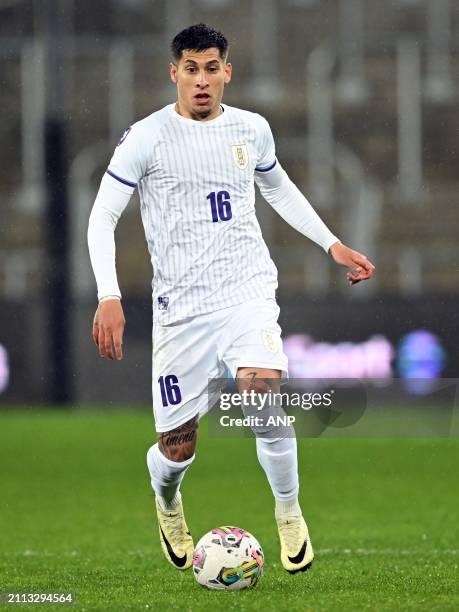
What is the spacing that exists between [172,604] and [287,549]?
0.70 metres

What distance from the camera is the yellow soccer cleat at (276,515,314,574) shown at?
18.1 feet

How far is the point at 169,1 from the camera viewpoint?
19328 millimetres

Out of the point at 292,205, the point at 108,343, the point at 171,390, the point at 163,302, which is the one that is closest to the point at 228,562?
the point at 171,390

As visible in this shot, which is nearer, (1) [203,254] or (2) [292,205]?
(1) [203,254]

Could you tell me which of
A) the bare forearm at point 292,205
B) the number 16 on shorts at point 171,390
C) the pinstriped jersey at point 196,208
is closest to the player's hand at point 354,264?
the bare forearm at point 292,205

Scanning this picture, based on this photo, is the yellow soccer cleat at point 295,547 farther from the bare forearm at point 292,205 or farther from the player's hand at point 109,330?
the bare forearm at point 292,205

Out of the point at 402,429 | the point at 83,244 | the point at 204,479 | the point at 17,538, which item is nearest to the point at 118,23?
the point at 83,244

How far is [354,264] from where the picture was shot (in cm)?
574

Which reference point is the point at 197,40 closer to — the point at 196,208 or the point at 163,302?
the point at 196,208

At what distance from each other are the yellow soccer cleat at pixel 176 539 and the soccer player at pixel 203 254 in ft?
0.76

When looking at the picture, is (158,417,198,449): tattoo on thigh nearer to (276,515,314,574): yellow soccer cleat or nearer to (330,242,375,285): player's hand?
(276,515,314,574): yellow soccer cleat

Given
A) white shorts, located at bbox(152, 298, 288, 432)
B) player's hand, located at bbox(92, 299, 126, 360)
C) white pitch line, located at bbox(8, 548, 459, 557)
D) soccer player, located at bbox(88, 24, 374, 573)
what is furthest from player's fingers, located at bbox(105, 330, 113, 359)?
white pitch line, located at bbox(8, 548, 459, 557)

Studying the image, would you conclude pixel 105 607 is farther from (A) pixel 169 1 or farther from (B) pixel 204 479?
(A) pixel 169 1

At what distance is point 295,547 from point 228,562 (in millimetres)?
338
